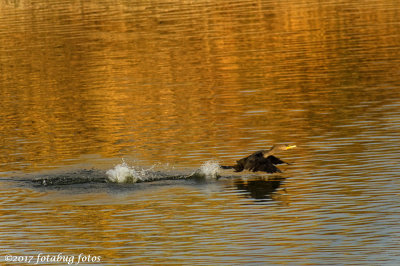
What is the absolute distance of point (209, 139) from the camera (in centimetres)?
4044

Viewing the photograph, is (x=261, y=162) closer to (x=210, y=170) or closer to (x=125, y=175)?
(x=210, y=170)

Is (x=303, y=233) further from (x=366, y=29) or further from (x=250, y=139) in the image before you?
(x=366, y=29)

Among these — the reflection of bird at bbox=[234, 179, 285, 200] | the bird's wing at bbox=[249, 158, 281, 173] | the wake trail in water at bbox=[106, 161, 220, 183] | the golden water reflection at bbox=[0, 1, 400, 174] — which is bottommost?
the reflection of bird at bbox=[234, 179, 285, 200]

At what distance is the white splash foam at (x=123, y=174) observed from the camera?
111 feet

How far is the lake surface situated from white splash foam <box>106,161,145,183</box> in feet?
1.21

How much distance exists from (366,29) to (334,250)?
52379mm

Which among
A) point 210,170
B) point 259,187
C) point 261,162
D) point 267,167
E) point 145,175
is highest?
point 261,162

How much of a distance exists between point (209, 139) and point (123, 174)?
24.3 feet

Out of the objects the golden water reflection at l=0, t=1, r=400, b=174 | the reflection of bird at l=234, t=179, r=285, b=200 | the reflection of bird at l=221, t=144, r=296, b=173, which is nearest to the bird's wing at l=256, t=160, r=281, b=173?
the reflection of bird at l=221, t=144, r=296, b=173

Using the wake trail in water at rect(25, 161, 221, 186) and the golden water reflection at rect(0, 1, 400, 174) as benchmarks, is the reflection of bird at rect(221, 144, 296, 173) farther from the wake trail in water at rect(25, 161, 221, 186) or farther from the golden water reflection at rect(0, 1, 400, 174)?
the golden water reflection at rect(0, 1, 400, 174)

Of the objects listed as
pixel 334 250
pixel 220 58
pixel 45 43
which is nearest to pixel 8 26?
pixel 45 43

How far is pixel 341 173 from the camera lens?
110 feet

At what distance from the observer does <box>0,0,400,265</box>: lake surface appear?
87.6 feet

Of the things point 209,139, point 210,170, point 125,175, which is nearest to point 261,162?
point 210,170
